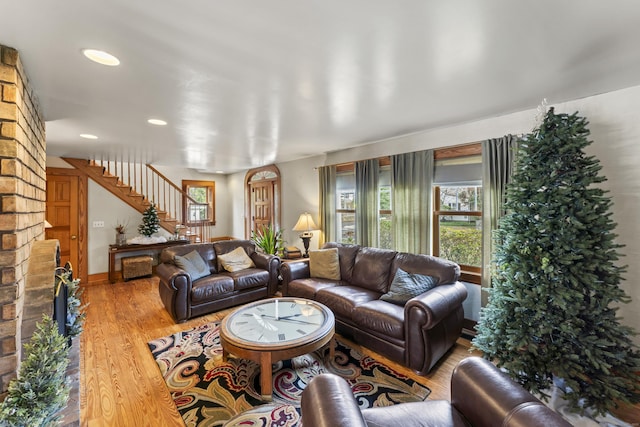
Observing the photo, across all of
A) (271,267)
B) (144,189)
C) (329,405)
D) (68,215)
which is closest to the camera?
(329,405)

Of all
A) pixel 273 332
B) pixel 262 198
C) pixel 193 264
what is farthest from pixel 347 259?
pixel 262 198

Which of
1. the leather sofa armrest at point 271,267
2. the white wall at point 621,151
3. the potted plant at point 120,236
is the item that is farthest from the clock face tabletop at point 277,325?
the potted plant at point 120,236

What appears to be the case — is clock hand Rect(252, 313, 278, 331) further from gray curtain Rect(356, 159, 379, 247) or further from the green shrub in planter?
gray curtain Rect(356, 159, 379, 247)

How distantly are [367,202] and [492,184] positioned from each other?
1651 millimetres

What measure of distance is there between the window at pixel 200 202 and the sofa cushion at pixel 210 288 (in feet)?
14.9

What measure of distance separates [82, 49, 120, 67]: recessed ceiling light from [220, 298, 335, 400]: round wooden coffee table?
2.11 metres

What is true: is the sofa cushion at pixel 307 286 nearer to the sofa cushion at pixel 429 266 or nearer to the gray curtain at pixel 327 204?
the sofa cushion at pixel 429 266

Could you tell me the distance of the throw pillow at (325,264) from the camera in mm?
3764

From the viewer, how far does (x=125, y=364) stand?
254cm

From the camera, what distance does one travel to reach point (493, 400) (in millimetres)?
1274

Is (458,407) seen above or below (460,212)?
below

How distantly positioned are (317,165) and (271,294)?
2384 millimetres

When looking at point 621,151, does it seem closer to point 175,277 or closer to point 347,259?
point 347,259

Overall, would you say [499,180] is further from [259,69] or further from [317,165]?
[317,165]
